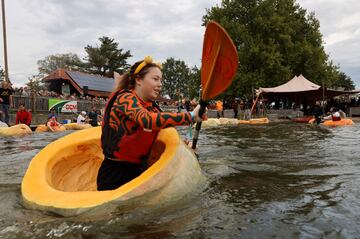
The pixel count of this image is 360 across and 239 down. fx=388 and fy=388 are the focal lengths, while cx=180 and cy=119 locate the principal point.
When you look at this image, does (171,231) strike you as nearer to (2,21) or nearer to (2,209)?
(2,209)

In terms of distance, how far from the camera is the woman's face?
3039 mm

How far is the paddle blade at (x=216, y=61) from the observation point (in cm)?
345

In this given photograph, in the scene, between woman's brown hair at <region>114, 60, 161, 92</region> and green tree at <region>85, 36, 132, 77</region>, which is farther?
green tree at <region>85, 36, 132, 77</region>

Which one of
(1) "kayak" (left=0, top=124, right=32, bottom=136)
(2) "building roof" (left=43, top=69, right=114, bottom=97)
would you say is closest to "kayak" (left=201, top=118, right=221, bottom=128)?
(1) "kayak" (left=0, top=124, right=32, bottom=136)

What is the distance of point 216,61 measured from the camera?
3.55m

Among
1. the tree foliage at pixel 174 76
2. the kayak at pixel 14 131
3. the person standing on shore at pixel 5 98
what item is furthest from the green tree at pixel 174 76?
the kayak at pixel 14 131

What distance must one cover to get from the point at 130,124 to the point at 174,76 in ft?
264

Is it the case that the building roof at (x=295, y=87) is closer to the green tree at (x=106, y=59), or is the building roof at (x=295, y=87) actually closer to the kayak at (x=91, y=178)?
the kayak at (x=91, y=178)

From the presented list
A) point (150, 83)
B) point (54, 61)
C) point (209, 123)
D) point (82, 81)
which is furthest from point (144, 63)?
point (54, 61)

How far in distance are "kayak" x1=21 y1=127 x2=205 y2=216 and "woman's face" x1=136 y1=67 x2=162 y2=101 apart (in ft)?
1.83

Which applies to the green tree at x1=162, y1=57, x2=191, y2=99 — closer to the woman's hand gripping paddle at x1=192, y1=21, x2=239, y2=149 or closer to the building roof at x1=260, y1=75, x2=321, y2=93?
the building roof at x1=260, y1=75, x2=321, y2=93

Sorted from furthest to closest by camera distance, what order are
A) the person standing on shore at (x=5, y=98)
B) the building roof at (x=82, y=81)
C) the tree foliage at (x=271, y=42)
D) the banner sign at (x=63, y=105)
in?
the building roof at (x=82, y=81) → the tree foliage at (x=271, y=42) → the banner sign at (x=63, y=105) → the person standing on shore at (x=5, y=98)

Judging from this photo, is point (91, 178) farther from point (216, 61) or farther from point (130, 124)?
point (216, 61)

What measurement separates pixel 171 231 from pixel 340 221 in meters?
1.13
